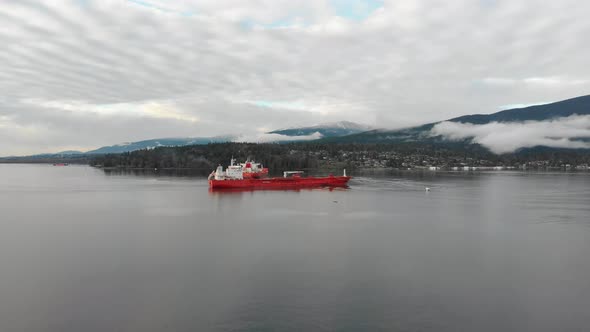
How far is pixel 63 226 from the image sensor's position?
3114 cm

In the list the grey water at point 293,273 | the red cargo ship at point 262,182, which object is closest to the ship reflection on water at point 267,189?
the red cargo ship at point 262,182

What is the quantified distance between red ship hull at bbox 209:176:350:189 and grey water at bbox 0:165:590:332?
31.0 metres

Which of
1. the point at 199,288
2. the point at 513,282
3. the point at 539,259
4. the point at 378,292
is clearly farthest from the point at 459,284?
the point at 199,288

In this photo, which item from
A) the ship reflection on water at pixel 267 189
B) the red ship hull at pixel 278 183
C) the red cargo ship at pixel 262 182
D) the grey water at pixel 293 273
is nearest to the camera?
the grey water at pixel 293 273

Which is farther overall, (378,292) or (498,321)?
(378,292)

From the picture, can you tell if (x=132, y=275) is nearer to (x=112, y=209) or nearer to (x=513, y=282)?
(x=513, y=282)

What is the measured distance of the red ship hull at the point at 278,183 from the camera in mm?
68125

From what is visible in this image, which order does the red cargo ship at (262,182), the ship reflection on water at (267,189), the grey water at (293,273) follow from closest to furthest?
the grey water at (293,273)
the ship reflection on water at (267,189)
the red cargo ship at (262,182)

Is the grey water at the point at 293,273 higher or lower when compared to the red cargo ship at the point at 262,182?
lower

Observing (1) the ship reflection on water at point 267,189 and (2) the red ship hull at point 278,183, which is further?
(2) the red ship hull at point 278,183

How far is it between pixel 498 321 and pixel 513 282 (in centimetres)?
490

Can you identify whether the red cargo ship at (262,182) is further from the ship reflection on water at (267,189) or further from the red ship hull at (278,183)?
the ship reflection on water at (267,189)

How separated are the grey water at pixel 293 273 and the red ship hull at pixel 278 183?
Answer: 102ft

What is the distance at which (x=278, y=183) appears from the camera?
240 feet
